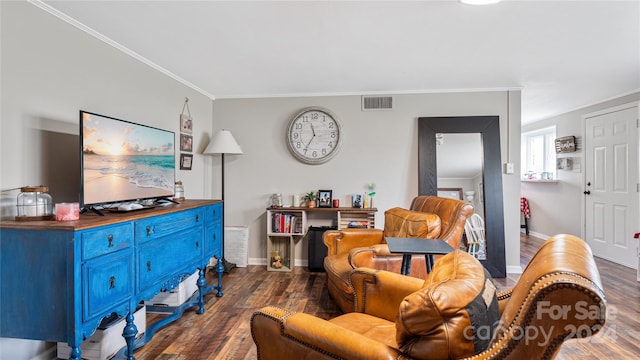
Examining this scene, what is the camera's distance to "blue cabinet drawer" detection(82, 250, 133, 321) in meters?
1.53

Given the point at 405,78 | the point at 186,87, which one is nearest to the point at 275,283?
the point at 186,87

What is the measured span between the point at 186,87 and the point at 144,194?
1.67 m

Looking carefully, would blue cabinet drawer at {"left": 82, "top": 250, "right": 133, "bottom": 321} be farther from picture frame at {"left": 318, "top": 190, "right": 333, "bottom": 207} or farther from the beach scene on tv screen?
picture frame at {"left": 318, "top": 190, "right": 333, "bottom": 207}

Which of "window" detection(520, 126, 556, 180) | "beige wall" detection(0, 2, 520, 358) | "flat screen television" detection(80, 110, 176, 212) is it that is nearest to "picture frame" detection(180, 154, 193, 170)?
"beige wall" detection(0, 2, 520, 358)

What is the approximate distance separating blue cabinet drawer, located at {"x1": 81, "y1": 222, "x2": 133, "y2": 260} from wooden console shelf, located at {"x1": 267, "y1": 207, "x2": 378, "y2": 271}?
2041 millimetres

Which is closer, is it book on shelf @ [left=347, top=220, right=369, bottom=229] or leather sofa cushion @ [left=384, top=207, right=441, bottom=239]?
leather sofa cushion @ [left=384, top=207, right=441, bottom=239]

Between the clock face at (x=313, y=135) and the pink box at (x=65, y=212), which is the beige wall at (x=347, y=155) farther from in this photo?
the pink box at (x=65, y=212)

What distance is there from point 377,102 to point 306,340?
3.24m

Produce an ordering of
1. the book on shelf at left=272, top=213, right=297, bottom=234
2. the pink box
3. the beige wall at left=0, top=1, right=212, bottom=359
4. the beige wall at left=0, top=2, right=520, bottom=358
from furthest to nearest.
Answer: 1. the book on shelf at left=272, top=213, right=297, bottom=234
2. the beige wall at left=0, top=2, right=520, bottom=358
3. the beige wall at left=0, top=1, right=212, bottom=359
4. the pink box

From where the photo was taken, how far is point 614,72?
3.16m

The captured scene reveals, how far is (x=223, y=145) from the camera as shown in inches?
145

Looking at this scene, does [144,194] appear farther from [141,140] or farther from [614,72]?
[614,72]

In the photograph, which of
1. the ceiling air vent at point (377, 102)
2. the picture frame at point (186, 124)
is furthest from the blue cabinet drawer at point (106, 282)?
the ceiling air vent at point (377, 102)

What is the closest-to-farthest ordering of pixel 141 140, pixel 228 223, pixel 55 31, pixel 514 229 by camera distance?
Result: pixel 55 31 < pixel 141 140 < pixel 514 229 < pixel 228 223
